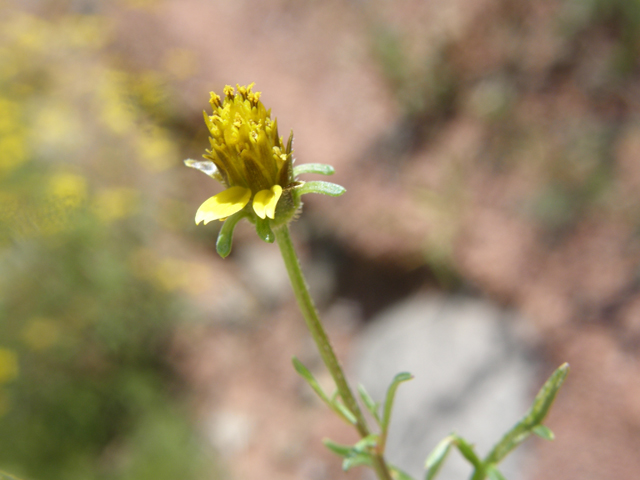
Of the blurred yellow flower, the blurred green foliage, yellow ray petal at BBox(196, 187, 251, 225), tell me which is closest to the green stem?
yellow ray petal at BBox(196, 187, 251, 225)

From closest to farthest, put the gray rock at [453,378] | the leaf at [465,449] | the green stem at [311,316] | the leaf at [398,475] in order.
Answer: the green stem at [311,316] < the leaf at [465,449] < the leaf at [398,475] < the gray rock at [453,378]

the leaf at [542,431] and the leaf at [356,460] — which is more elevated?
the leaf at [356,460]

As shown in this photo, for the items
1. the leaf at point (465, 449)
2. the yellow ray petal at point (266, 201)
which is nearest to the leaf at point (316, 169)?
the yellow ray petal at point (266, 201)

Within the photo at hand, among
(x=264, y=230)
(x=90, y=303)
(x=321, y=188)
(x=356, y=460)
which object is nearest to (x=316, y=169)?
(x=321, y=188)

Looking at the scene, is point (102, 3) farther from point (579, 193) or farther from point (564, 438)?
point (564, 438)

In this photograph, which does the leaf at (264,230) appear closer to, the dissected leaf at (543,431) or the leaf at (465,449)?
the leaf at (465,449)

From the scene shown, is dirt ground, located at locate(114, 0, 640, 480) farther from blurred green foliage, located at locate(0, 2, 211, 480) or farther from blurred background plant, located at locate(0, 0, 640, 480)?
blurred green foliage, located at locate(0, 2, 211, 480)
